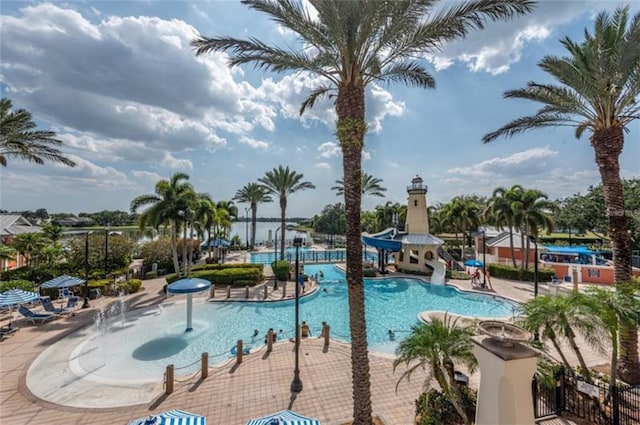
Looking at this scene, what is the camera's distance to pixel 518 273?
24.0 meters

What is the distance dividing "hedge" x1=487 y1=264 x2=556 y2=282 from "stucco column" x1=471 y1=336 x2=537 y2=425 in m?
23.7

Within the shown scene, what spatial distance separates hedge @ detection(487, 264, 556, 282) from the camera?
2305 cm

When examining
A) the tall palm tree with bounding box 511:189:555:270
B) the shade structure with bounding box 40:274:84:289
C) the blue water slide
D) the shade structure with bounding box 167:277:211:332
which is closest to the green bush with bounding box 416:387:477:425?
the shade structure with bounding box 167:277:211:332

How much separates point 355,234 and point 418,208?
76.4 feet

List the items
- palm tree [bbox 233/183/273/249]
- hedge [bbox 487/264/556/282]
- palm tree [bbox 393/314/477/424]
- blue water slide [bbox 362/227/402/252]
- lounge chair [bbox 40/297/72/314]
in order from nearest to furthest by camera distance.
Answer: palm tree [bbox 393/314/477/424], lounge chair [bbox 40/297/72/314], hedge [bbox 487/264/556/282], blue water slide [bbox 362/227/402/252], palm tree [bbox 233/183/273/249]

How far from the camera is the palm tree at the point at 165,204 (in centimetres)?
2023

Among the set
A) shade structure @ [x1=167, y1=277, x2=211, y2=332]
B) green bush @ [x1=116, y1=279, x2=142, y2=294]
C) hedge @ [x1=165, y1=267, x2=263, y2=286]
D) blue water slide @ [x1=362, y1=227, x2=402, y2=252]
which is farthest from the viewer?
blue water slide @ [x1=362, y1=227, x2=402, y2=252]

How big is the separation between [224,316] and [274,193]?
17.3m

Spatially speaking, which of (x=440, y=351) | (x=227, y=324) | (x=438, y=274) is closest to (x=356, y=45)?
(x=440, y=351)

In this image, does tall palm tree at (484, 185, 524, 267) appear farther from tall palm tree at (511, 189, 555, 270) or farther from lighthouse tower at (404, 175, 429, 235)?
lighthouse tower at (404, 175, 429, 235)

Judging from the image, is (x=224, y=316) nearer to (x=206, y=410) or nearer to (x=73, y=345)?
(x=73, y=345)

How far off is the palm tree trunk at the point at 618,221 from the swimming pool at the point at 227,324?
711cm

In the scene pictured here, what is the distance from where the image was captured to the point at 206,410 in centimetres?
734

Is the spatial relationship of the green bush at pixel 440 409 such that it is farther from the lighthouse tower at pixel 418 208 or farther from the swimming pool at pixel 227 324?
the lighthouse tower at pixel 418 208
